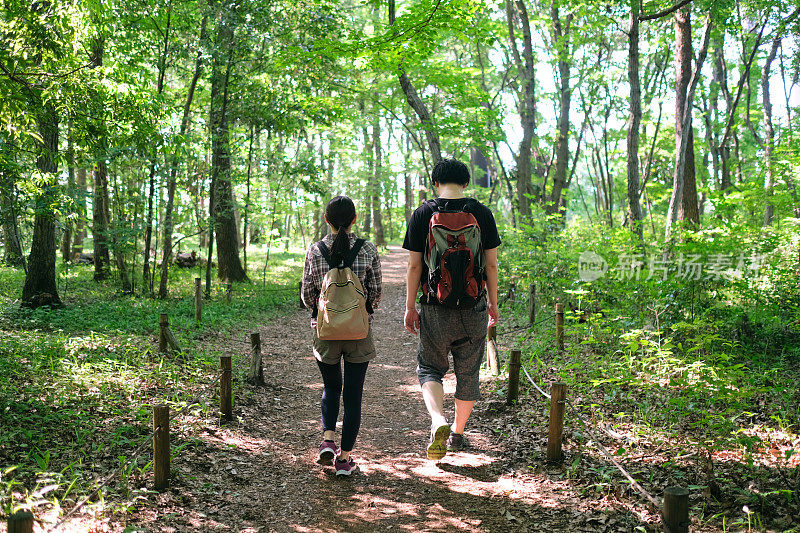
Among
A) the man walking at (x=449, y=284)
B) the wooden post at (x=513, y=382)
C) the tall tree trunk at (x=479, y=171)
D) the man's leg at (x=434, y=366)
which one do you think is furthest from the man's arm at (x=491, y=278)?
the tall tree trunk at (x=479, y=171)

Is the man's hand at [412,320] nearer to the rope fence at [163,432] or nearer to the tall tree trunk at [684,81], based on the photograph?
the rope fence at [163,432]

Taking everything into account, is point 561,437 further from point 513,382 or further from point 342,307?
point 342,307

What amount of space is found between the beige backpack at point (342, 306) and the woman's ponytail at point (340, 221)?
77mm

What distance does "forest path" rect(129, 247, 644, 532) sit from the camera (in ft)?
12.4

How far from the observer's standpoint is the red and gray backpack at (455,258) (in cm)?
405

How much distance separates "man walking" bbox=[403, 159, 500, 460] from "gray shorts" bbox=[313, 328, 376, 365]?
0.40m

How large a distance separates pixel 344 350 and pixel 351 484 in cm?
110

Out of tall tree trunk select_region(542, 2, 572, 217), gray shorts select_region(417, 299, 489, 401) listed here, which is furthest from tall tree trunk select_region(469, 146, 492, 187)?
gray shorts select_region(417, 299, 489, 401)

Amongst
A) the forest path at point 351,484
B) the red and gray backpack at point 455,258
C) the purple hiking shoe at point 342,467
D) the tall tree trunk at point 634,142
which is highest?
the tall tree trunk at point 634,142

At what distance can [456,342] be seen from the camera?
168 inches

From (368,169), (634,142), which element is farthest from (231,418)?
(368,169)

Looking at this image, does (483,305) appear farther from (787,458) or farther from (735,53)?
(735,53)

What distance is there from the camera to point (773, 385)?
5.75 m

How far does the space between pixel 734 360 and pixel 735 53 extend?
20720 mm
